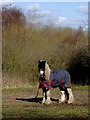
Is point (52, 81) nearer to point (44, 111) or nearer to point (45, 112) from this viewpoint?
point (44, 111)

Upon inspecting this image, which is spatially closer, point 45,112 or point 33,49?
point 45,112

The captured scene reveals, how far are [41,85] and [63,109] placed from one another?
1.48 metres

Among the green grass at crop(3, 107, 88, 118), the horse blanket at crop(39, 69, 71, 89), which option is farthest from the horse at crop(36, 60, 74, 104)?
the green grass at crop(3, 107, 88, 118)

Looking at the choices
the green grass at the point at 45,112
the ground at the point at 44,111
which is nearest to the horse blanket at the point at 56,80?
the ground at the point at 44,111

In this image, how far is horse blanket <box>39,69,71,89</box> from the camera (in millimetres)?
11328

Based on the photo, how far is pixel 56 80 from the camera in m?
11.6

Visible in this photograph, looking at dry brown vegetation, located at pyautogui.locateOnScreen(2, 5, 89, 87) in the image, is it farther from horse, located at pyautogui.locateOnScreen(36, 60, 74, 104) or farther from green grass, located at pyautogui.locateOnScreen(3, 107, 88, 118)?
green grass, located at pyautogui.locateOnScreen(3, 107, 88, 118)

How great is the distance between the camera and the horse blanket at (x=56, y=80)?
37.2 feet

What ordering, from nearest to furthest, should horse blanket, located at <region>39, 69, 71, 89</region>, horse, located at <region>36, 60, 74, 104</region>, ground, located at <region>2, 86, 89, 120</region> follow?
ground, located at <region>2, 86, 89, 120</region> → horse, located at <region>36, 60, 74, 104</region> → horse blanket, located at <region>39, 69, 71, 89</region>

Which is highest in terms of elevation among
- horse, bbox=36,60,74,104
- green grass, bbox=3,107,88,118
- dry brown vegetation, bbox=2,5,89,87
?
dry brown vegetation, bbox=2,5,89,87

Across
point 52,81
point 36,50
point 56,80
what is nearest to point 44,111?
point 52,81

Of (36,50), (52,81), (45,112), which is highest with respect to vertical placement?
(36,50)

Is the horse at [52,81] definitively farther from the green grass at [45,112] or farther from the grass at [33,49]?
the grass at [33,49]

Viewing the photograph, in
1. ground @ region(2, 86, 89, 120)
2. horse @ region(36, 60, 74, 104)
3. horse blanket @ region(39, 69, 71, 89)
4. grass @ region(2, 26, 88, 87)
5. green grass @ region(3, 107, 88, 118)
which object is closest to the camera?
ground @ region(2, 86, 89, 120)
